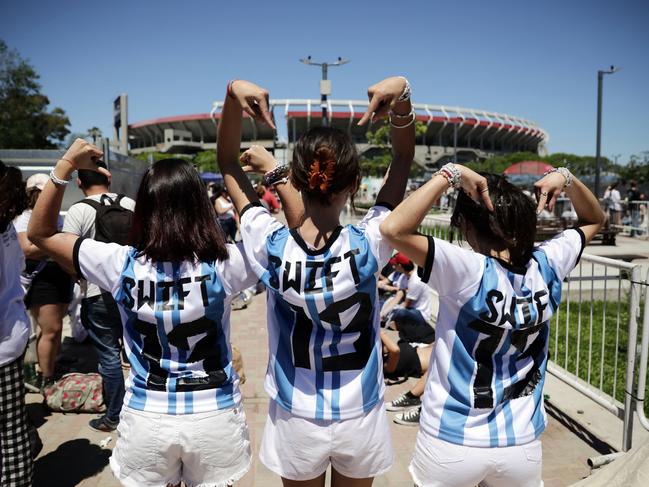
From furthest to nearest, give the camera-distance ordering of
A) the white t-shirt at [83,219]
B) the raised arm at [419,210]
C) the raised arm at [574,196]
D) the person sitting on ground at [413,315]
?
the person sitting on ground at [413,315] < the white t-shirt at [83,219] < the raised arm at [574,196] < the raised arm at [419,210]

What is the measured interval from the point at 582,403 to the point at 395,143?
3522 millimetres

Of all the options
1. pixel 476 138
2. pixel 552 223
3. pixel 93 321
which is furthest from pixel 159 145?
pixel 93 321

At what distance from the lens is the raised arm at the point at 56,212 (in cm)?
199

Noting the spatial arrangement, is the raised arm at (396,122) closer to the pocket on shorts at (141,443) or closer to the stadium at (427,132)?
the pocket on shorts at (141,443)

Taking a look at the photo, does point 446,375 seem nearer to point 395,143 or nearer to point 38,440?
point 395,143

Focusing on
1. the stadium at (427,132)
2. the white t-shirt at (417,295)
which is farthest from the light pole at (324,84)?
the stadium at (427,132)

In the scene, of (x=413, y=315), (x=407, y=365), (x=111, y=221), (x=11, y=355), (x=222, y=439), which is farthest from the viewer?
(x=413, y=315)

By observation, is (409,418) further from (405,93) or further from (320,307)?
(405,93)

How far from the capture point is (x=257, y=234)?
1863 mm

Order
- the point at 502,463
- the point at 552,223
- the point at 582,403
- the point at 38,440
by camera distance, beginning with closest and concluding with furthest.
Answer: the point at 502,463, the point at 38,440, the point at 582,403, the point at 552,223

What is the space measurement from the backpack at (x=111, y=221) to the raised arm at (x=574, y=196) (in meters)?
2.65

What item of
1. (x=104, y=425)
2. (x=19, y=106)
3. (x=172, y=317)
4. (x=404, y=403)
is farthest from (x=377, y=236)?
(x=19, y=106)

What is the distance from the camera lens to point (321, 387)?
1.85 metres

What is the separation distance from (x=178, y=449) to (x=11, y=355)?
4.16 ft
